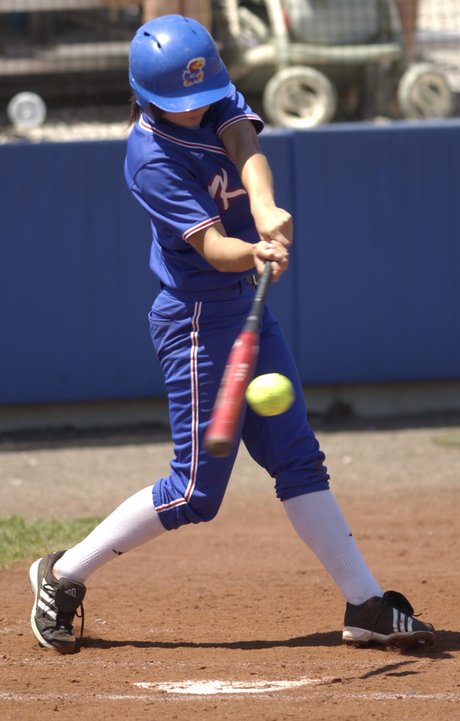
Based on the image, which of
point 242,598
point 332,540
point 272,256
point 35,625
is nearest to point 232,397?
point 272,256

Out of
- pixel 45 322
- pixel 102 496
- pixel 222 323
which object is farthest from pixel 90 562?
pixel 45 322

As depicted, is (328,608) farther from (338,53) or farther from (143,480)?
(338,53)

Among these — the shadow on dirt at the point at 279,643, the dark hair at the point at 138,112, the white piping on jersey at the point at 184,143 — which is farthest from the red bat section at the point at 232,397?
the shadow on dirt at the point at 279,643

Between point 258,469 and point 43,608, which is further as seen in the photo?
point 258,469

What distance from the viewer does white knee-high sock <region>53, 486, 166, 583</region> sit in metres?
4.12

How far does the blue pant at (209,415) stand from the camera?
4.01 meters

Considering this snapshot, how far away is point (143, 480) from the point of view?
7.04 m

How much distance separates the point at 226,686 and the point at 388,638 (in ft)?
2.04

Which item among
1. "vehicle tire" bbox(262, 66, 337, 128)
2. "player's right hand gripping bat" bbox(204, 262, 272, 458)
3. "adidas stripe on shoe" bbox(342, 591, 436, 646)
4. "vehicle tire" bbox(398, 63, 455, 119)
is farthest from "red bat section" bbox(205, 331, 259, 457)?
"vehicle tire" bbox(398, 63, 455, 119)

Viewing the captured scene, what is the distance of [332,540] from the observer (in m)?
4.08

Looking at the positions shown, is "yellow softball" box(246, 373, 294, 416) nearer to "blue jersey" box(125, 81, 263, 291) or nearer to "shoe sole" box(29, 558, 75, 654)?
"blue jersey" box(125, 81, 263, 291)

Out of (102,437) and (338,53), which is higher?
(338,53)

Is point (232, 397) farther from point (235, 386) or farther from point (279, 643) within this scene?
point (279, 643)

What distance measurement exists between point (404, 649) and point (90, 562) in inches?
42.4
